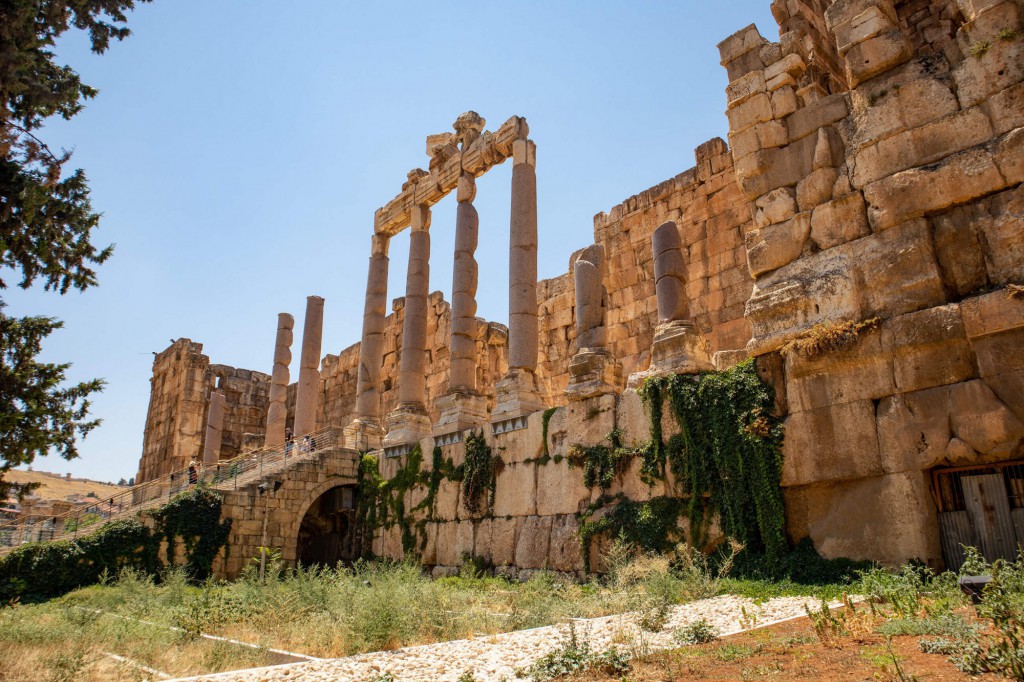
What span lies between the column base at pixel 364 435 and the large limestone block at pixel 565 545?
315 inches

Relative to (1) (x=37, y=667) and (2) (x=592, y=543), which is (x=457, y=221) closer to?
(2) (x=592, y=543)

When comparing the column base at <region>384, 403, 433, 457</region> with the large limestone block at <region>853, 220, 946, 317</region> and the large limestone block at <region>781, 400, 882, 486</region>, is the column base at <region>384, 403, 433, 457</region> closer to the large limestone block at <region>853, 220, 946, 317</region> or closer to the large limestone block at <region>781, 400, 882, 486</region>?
the large limestone block at <region>781, 400, 882, 486</region>

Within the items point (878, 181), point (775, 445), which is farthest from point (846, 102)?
point (775, 445)

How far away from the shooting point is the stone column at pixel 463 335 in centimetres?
1680

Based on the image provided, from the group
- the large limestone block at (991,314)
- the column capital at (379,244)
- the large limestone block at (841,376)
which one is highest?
the column capital at (379,244)

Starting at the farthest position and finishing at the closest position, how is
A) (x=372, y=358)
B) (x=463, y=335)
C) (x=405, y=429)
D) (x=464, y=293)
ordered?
(x=372, y=358)
(x=464, y=293)
(x=463, y=335)
(x=405, y=429)

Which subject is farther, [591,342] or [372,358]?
[372,358]

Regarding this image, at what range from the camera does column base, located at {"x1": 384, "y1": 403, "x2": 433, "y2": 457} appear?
17.6 meters

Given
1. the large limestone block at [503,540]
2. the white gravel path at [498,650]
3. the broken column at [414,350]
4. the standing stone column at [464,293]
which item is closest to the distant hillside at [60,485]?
the broken column at [414,350]

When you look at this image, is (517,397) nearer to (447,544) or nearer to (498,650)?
(447,544)

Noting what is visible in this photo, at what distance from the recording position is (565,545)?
39.4ft

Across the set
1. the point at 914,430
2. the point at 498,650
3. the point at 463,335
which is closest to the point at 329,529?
the point at 463,335

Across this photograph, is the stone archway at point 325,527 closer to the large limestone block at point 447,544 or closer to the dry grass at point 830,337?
the large limestone block at point 447,544

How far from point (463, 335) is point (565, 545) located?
7356 millimetres
